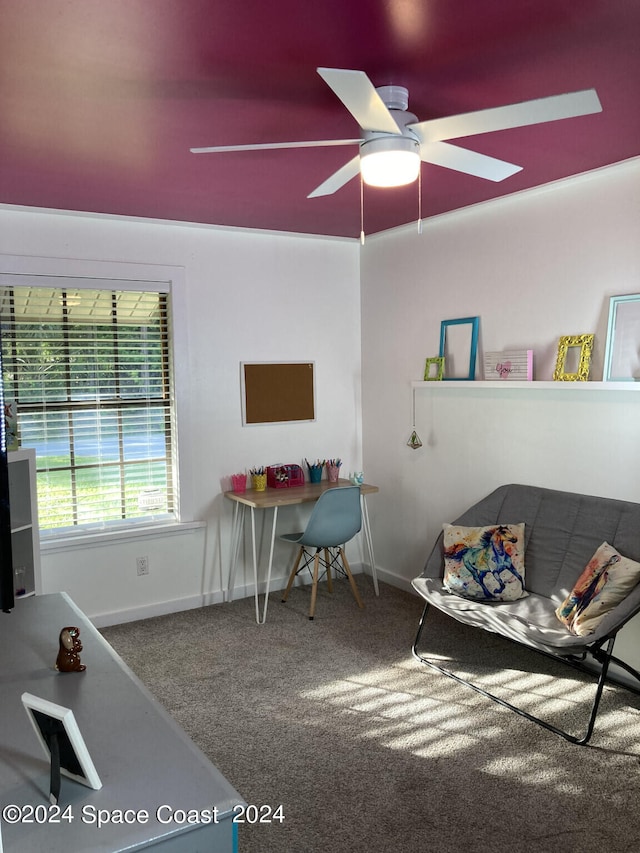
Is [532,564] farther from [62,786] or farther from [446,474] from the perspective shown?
[62,786]

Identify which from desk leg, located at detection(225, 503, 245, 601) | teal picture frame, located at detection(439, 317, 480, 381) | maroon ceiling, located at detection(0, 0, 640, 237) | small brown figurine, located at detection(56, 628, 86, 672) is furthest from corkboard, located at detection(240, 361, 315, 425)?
small brown figurine, located at detection(56, 628, 86, 672)

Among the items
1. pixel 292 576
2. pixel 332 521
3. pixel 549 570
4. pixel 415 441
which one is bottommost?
pixel 292 576

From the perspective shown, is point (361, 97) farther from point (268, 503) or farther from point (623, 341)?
point (268, 503)

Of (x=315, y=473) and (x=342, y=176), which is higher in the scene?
(x=342, y=176)

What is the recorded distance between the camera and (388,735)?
9.40 feet

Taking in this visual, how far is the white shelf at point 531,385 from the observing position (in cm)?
311

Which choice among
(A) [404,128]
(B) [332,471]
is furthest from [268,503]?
(A) [404,128]

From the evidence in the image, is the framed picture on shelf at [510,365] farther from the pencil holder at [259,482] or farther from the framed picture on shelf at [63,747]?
the framed picture on shelf at [63,747]

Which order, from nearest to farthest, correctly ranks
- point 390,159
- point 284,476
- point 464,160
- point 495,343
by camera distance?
point 390,159 < point 464,160 < point 495,343 < point 284,476

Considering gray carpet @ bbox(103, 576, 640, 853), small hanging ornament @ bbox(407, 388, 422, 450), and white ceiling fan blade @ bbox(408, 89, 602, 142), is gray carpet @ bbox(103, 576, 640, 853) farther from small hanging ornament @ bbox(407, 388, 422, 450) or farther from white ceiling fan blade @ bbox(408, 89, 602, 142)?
white ceiling fan blade @ bbox(408, 89, 602, 142)

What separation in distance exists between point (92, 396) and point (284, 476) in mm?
1307

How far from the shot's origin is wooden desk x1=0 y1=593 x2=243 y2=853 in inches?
45.6

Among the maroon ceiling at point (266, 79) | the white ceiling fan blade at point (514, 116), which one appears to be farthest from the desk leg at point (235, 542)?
the white ceiling fan blade at point (514, 116)

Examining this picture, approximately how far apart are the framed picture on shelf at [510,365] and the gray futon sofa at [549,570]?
60 cm
